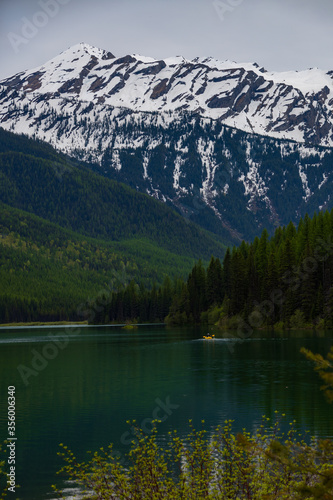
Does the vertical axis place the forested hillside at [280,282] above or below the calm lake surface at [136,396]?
above

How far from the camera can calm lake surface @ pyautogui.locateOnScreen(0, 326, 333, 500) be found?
3672 cm

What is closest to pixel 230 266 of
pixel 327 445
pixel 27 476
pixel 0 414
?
pixel 0 414

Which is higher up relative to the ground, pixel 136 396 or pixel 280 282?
pixel 280 282

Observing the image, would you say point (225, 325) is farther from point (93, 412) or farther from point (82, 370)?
point (93, 412)

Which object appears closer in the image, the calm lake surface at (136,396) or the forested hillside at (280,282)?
the calm lake surface at (136,396)

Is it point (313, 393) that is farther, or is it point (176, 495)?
point (313, 393)

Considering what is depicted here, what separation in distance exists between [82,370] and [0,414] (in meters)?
29.0

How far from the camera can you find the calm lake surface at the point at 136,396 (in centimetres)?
3672

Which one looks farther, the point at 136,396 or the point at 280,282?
the point at 280,282

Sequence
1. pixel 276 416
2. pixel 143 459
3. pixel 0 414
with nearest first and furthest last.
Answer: pixel 143 459
pixel 276 416
pixel 0 414

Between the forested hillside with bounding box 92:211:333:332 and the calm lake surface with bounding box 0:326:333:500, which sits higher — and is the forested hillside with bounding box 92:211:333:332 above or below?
above

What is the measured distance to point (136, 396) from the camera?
5359 centimetres

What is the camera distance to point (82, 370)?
74688 mm

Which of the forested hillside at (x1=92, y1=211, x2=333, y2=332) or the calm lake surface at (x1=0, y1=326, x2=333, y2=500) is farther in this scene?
the forested hillside at (x1=92, y1=211, x2=333, y2=332)
